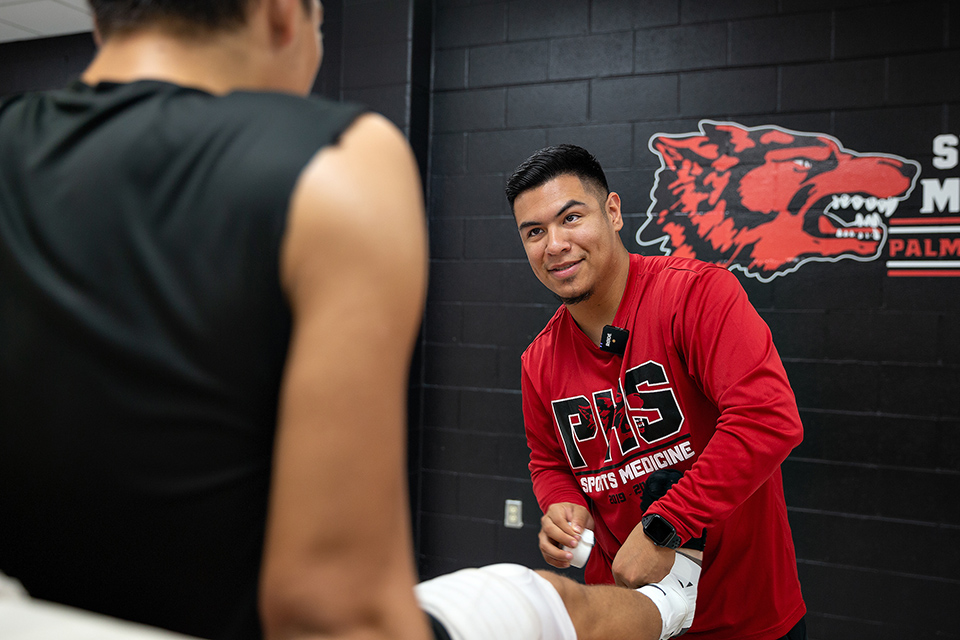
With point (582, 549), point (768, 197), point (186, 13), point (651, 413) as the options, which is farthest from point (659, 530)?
point (768, 197)

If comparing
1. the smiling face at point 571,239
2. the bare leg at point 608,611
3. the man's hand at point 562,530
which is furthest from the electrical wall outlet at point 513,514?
the bare leg at point 608,611

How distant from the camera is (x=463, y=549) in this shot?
127 inches

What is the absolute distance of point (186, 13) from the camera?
52cm

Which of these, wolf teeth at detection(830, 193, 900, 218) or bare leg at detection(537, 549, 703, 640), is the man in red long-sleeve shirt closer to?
bare leg at detection(537, 549, 703, 640)

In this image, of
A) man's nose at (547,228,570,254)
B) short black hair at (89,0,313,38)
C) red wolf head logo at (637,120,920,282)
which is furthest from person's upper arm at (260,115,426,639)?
red wolf head logo at (637,120,920,282)

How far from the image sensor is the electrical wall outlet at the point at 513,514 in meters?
3.09

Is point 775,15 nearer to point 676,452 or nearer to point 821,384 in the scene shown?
point 821,384

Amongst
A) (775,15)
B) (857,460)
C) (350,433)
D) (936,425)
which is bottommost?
(857,460)

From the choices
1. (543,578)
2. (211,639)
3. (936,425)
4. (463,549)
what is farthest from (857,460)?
(211,639)

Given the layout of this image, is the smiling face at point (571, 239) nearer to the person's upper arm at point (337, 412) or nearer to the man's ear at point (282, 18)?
the man's ear at point (282, 18)

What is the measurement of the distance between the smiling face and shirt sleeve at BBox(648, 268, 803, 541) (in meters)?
0.34

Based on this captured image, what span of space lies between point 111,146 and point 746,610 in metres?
1.75

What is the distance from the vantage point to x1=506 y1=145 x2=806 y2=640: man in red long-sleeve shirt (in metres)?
1.48

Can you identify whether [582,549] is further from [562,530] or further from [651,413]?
[651,413]
